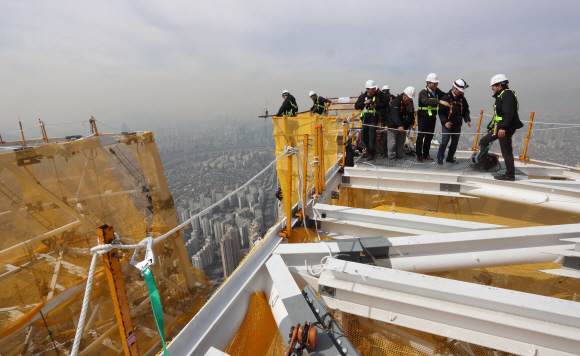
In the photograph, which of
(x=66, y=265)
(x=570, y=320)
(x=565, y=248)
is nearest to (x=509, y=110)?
(x=565, y=248)

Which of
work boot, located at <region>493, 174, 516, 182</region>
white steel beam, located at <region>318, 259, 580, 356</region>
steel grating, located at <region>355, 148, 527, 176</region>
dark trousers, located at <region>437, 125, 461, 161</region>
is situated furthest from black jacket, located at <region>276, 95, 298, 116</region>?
white steel beam, located at <region>318, 259, 580, 356</region>

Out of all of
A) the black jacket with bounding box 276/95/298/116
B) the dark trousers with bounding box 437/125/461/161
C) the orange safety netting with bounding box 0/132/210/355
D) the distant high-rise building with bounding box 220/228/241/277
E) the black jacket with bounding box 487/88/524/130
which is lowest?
the distant high-rise building with bounding box 220/228/241/277

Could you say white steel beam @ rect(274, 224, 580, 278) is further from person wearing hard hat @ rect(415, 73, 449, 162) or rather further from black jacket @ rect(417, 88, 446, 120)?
black jacket @ rect(417, 88, 446, 120)

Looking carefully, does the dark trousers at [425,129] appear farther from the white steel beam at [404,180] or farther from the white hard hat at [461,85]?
the white steel beam at [404,180]

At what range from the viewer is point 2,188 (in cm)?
284

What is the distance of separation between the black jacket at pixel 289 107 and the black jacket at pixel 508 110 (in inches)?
220

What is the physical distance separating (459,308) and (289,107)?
25.9 feet

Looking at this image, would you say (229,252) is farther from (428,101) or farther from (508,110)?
(508,110)

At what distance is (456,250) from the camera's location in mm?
2623

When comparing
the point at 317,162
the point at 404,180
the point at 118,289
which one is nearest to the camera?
the point at 118,289

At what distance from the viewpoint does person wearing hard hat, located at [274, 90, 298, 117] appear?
8375mm

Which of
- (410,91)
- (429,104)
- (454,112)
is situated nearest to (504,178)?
(454,112)

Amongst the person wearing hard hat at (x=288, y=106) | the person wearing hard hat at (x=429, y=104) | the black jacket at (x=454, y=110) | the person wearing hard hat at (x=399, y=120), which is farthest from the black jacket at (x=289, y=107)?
the black jacket at (x=454, y=110)

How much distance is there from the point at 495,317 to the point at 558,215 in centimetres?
482
